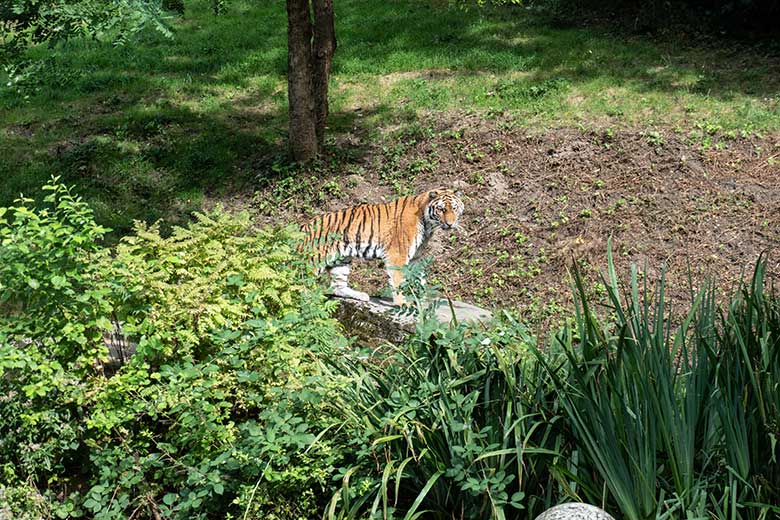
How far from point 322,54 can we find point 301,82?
657 millimetres

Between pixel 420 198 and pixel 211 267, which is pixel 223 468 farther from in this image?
pixel 420 198

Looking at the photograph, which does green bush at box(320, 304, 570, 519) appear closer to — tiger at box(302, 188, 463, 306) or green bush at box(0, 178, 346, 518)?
green bush at box(0, 178, 346, 518)

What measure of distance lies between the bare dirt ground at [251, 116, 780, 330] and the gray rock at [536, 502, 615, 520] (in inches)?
214

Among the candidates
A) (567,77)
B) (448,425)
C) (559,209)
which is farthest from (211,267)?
(567,77)

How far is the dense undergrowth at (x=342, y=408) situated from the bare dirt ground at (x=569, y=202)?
4.38 meters

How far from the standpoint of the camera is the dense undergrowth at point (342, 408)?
4406 millimetres

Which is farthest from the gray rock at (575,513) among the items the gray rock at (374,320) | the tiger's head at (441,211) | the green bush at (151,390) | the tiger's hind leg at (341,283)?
the tiger's head at (441,211)

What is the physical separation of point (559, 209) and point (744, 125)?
2.83 m

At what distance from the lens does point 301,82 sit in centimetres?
1226

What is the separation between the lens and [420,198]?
920cm

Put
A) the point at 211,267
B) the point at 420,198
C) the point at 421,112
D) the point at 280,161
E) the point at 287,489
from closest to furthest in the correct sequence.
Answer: the point at 287,489
the point at 211,267
the point at 420,198
the point at 280,161
the point at 421,112

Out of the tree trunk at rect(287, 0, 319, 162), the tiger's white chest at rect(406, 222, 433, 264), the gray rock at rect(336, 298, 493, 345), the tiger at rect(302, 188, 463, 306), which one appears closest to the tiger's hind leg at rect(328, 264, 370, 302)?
the tiger at rect(302, 188, 463, 306)

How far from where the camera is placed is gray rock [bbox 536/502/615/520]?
3938 mm

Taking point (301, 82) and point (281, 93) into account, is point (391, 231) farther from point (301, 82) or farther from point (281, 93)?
point (281, 93)
